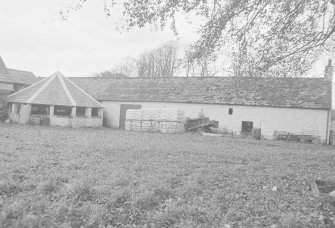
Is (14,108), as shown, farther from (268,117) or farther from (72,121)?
A: (268,117)

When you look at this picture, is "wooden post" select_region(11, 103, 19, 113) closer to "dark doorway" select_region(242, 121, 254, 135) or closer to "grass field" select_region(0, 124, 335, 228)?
"grass field" select_region(0, 124, 335, 228)

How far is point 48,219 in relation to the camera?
4250mm

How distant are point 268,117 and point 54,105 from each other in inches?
693

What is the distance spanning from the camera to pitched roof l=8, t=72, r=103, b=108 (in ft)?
76.4

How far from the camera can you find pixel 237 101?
78.7 ft

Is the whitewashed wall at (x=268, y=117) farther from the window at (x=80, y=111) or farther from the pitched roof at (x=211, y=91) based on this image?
the window at (x=80, y=111)

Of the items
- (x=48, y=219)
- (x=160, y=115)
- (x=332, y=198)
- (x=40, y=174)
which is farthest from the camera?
(x=160, y=115)

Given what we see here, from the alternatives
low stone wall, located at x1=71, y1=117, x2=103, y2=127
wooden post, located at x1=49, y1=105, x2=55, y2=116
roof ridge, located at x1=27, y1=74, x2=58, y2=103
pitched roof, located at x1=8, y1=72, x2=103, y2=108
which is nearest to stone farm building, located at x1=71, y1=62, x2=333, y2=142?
low stone wall, located at x1=71, y1=117, x2=103, y2=127

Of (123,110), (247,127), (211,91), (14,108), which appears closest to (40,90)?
(14,108)

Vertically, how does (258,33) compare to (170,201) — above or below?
above

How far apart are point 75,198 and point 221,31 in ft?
17.8

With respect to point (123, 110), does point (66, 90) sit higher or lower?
higher

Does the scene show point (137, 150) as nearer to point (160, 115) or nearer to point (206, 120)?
point (160, 115)

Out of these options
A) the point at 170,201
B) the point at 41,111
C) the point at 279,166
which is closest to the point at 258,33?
the point at 279,166
